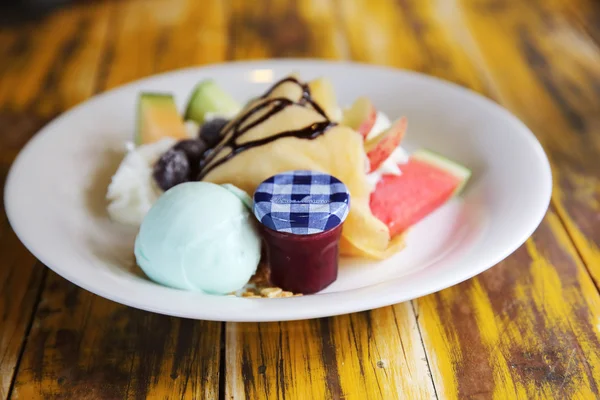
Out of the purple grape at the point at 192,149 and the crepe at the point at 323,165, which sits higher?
the crepe at the point at 323,165

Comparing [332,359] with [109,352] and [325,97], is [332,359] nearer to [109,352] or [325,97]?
[109,352]

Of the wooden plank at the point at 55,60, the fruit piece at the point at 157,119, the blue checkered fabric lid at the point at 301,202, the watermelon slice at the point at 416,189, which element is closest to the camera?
the blue checkered fabric lid at the point at 301,202


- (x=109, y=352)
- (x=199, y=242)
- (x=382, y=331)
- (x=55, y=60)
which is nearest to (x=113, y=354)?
(x=109, y=352)

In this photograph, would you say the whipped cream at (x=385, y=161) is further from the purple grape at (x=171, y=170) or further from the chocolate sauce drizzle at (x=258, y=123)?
the purple grape at (x=171, y=170)

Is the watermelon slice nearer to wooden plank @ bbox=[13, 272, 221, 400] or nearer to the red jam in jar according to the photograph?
the red jam in jar

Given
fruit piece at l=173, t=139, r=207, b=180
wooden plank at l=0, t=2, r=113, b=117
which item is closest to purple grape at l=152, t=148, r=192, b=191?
fruit piece at l=173, t=139, r=207, b=180

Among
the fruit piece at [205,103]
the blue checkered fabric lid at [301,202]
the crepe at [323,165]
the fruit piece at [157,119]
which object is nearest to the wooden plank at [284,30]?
the fruit piece at [205,103]
